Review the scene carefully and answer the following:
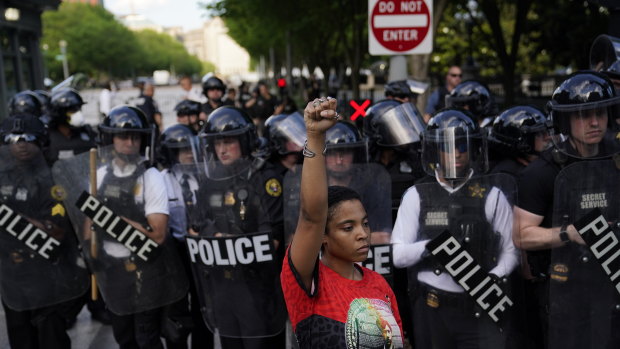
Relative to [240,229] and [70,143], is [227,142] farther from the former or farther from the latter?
[70,143]

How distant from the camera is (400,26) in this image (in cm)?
589

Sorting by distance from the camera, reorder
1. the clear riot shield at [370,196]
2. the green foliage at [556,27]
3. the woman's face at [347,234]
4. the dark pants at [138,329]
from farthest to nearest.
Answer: the green foliage at [556,27], the dark pants at [138,329], the clear riot shield at [370,196], the woman's face at [347,234]

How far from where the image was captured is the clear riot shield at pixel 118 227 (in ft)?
12.8

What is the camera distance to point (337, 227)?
2.32 meters

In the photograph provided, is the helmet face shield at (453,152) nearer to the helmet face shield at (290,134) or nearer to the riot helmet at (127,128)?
the helmet face shield at (290,134)

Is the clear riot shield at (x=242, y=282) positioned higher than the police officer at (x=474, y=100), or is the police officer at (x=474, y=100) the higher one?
the police officer at (x=474, y=100)

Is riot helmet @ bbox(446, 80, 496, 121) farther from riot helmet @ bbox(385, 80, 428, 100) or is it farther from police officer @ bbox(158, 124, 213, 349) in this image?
police officer @ bbox(158, 124, 213, 349)

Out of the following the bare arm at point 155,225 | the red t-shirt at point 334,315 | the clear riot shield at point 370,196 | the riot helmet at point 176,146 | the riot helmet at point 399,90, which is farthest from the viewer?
the riot helmet at point 399,90

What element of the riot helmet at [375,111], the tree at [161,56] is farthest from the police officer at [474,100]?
the tree at [161,56]

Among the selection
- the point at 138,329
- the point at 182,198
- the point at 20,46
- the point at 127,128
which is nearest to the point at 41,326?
the point at 138,329

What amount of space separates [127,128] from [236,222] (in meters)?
1.00

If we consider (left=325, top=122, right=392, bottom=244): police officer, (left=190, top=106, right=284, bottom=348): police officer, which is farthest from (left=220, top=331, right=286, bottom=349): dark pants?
(left=325, top=122, right=392, bottom=244): police officer

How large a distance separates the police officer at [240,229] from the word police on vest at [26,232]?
1.01m

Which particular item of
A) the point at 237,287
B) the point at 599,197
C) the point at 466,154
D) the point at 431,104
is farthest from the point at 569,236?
the point at 431,104
